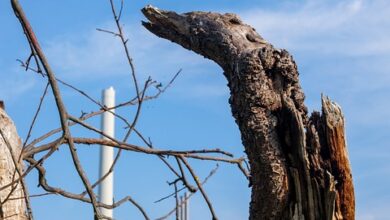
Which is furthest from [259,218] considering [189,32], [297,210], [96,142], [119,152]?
[96,142]

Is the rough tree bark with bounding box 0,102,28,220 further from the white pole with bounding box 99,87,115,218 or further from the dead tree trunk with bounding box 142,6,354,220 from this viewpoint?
the white pole with bounding box 99,87,115,218

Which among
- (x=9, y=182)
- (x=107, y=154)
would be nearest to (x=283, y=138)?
(x=9, y=182)

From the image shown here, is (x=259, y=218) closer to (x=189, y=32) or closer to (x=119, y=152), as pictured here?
(x=119, y=152)

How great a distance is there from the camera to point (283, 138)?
2295 mm

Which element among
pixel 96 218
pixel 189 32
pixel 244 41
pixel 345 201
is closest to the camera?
pixel 96 218

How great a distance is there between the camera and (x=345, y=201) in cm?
218

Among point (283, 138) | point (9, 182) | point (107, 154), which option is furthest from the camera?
point (107, 154)

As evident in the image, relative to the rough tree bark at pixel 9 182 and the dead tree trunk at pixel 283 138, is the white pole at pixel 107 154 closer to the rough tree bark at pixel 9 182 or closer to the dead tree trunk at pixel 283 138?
the rough tree bark at pixel 9 182

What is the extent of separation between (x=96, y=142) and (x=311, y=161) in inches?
66.2

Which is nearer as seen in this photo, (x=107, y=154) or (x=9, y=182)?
(x=9, y=182)

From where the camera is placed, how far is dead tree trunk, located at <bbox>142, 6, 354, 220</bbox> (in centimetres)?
218

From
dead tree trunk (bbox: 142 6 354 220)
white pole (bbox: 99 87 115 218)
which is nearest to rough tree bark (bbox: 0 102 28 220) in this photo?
dead tree trunk (bbox: 142 6 354 220)

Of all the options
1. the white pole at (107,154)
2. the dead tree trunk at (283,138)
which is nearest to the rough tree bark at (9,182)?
the dead tree trunk at (283,138)

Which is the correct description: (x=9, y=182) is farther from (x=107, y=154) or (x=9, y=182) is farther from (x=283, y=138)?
(x=107, y=154)
